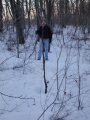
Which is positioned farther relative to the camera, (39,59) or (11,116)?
(39,59)

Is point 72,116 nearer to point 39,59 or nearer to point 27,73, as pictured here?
point 27,73

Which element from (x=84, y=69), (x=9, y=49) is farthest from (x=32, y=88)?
(x=9, y=49)

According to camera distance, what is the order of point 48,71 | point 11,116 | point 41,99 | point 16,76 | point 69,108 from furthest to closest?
1. point 48,71
2. point 16,76
3. point 41,99
4. point 69,108
5. point 11,116

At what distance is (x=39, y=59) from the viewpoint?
11172 mm

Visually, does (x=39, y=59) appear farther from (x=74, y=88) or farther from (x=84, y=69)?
(x=74, y=88)

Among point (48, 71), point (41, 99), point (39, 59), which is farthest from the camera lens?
point (39, 59)

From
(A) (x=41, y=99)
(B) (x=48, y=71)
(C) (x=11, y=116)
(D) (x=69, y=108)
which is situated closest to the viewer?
(C) (x=11, y=116)

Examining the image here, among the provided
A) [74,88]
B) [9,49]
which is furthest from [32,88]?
[9,49]

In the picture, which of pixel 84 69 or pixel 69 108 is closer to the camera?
pixel 69 108

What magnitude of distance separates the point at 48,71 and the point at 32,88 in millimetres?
2060

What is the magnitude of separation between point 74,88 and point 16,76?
1.88 meters

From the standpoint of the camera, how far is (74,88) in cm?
711

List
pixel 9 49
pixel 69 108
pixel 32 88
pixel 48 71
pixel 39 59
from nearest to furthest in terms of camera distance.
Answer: pixel 69 108 < pixel 32 88 < pixel 48 71 < pixel 39 59 < pixel 9 49

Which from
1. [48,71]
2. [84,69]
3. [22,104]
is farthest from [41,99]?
[84,69]
